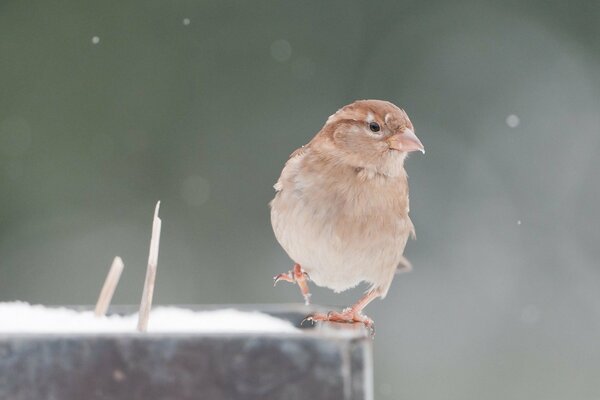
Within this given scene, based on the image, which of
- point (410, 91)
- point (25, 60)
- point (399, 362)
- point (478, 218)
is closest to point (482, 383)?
point (399, 362)

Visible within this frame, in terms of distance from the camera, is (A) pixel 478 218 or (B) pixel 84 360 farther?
(A) pixel 478 218

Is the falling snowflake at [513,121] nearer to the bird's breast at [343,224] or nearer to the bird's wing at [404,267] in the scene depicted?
the bird's wing at [404,267]

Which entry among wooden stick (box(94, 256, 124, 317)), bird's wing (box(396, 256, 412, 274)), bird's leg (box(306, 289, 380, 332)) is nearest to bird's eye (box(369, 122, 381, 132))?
bird's leg (box(306, 289, 380, 332))

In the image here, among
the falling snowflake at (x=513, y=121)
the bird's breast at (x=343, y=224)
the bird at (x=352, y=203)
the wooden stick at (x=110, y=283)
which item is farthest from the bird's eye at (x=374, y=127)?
the falling snowflake at (x=513, y=121)

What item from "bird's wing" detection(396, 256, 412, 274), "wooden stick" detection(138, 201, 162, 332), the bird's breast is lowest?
"wooden stick" detection(138, 201, 162, 332)

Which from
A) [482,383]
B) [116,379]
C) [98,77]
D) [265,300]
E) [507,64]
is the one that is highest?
[507,64]

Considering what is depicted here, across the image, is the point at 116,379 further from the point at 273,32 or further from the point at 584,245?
the point at 584,245

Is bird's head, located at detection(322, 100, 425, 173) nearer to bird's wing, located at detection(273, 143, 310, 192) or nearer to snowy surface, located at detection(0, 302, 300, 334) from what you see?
bird's wing, located at detection(273, 143, 310, 192)
